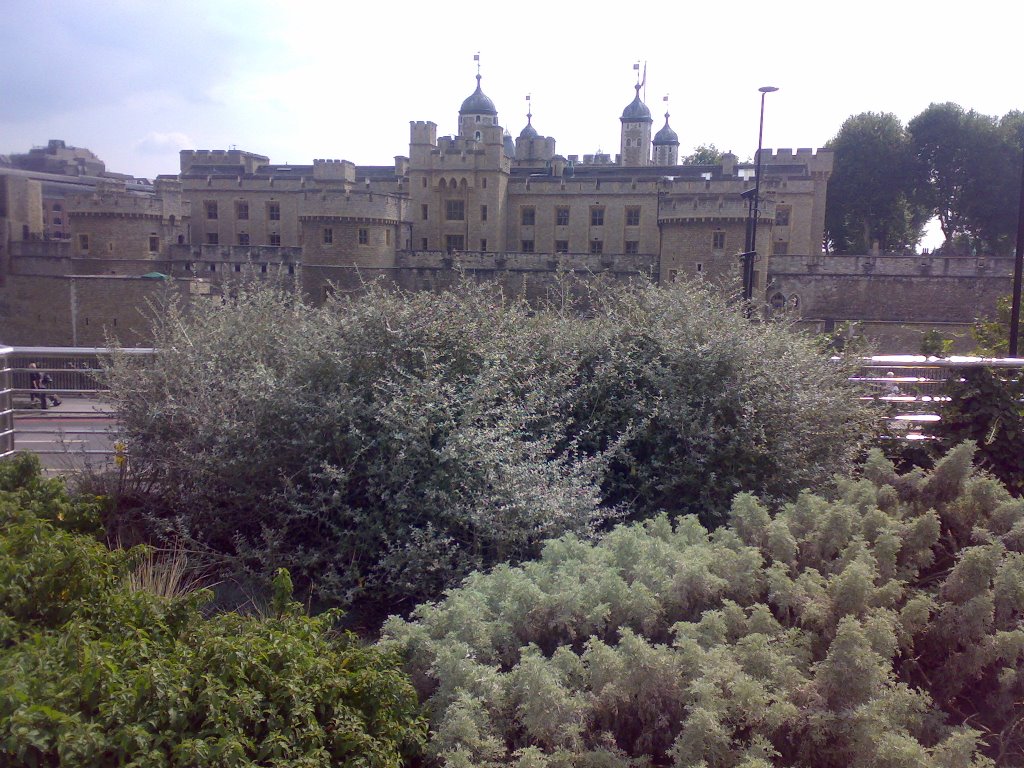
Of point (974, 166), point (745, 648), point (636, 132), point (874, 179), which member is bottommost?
point (745, 648)

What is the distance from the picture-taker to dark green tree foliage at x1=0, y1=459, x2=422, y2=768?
2418 mm

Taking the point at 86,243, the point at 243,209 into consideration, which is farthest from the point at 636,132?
the point at 86,243

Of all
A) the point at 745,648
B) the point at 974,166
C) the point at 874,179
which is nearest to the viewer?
the point at 745,648

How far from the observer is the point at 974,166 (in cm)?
4688

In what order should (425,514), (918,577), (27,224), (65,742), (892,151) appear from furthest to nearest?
(892,151) < (27,224) < (425,514) < (918,577) < (65,742)

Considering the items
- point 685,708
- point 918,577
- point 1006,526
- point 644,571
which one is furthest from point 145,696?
point 1006,526

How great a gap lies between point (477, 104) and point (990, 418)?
48.1 m

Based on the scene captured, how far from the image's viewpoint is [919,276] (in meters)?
37.0

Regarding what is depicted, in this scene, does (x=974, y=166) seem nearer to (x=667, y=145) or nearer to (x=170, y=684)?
(x=667, y=145)

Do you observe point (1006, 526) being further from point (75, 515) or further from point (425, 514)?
point (75, 515)

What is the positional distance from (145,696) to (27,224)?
45.2 m

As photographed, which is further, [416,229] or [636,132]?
[636,132]

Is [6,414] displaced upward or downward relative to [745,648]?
upward

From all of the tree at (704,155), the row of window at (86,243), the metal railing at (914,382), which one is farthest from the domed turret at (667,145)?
the metal railing at (914,382)
